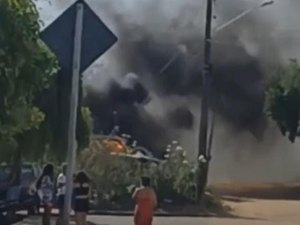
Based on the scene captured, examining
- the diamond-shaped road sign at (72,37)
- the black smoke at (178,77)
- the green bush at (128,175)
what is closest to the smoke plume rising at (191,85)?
the black smoke at (178,77)

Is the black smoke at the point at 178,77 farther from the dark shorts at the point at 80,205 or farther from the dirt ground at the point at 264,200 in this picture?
the dark shorts at the point at 80,205

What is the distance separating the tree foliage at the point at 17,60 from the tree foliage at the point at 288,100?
50621 mm

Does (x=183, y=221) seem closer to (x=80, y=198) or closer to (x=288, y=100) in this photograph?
(x=80, y=198)

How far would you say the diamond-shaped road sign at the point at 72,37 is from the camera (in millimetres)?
10500

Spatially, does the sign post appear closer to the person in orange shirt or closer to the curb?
the person in orange shirt

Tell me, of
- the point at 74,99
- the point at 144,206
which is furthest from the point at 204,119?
the point at 74,99

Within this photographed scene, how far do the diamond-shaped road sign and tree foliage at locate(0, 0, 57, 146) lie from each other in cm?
192

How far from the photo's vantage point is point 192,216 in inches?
1522

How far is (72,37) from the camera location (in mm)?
10531

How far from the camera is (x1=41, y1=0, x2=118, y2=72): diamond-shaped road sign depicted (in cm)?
1050

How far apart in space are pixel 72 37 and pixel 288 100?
179 ft

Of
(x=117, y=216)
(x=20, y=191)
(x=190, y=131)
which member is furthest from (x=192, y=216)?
(x=190, y=131)

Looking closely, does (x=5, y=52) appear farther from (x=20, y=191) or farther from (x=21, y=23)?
(x=20, y=191)

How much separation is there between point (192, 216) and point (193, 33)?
37.7 metres
